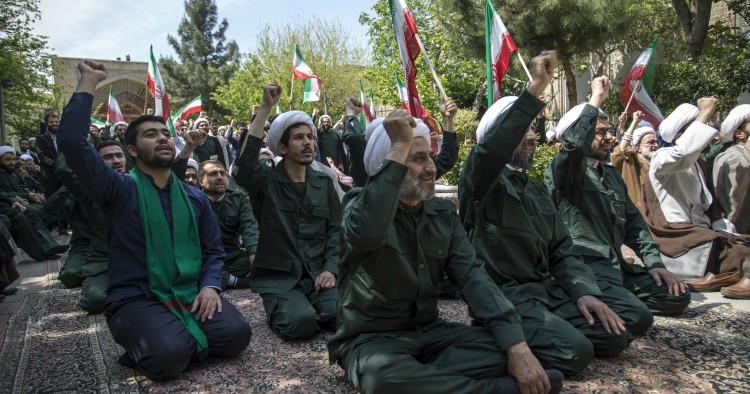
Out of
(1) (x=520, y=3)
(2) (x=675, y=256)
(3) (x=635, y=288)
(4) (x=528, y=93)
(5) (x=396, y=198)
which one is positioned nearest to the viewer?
(5) (x=396, y=198)

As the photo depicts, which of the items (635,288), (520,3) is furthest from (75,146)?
(520,3)

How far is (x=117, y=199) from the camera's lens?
11.7 ft

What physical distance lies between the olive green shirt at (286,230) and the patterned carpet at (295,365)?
45cm

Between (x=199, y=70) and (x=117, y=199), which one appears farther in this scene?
(x=199, y=70)

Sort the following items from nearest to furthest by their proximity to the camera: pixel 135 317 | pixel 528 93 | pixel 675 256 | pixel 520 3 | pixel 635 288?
pixel 528 93 < pixel 135 317 < pixel 635 288 < pixel 675 256 < pixel 520 3

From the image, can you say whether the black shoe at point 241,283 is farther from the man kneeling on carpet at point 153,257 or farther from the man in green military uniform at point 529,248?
the man in green military uniform at point 529,248

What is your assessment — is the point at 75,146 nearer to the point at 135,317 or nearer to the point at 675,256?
the point at 135,317

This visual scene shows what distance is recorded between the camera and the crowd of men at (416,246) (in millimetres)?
2729

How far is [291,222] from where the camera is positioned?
450cm

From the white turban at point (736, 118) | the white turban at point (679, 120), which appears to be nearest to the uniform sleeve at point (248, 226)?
the white turban at point (679, 120)

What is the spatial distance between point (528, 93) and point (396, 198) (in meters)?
1.09

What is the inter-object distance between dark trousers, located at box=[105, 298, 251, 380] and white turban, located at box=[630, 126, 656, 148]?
5.17 metres

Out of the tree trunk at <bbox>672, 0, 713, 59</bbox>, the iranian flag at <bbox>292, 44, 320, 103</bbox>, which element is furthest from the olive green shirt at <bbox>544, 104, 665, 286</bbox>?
the tree trunk at <bbox>672, 0, 713, 59</bbox>

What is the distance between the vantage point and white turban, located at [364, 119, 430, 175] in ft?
9.61
